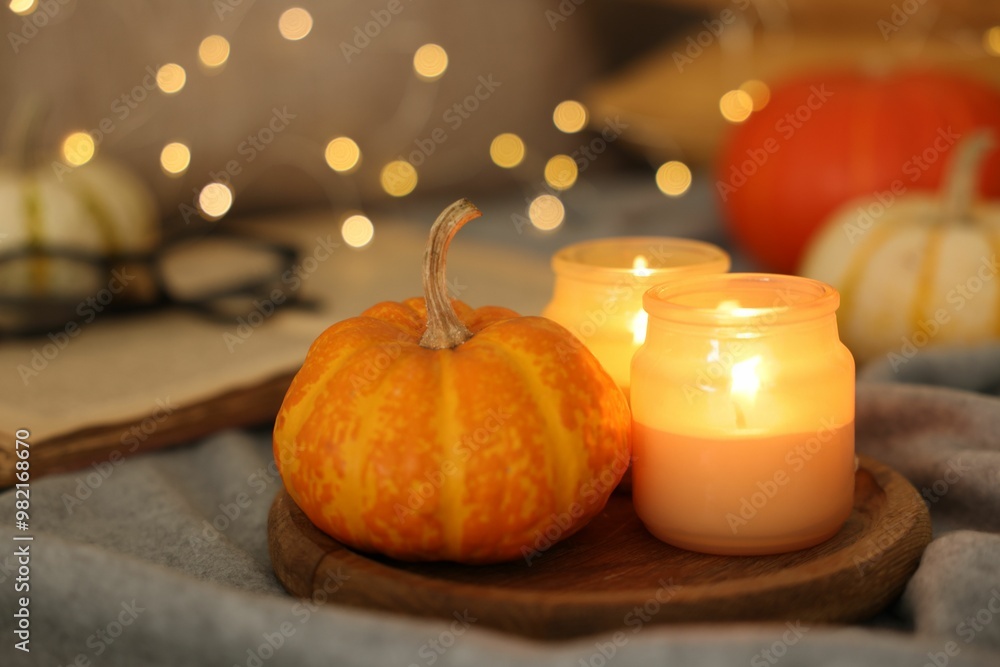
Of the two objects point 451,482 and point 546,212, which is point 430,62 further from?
point 451,482

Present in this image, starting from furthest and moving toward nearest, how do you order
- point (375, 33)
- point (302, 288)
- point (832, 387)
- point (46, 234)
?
point (375, 33) < point (302, 288) < point (46, 234) < point (832, 387)

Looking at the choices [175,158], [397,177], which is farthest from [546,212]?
[175,158]

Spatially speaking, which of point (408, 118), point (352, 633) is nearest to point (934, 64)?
point (408, 118)

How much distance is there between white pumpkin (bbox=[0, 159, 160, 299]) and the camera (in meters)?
1.12

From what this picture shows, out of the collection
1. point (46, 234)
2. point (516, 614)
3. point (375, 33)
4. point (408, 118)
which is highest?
point (375, 33)

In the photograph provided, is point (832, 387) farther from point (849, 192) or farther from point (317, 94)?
point (317, 94)

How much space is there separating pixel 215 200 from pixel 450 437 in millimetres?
1119

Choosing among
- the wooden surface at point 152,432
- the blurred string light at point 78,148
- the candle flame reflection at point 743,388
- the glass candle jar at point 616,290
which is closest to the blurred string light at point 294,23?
the blurred string light at point 78,148

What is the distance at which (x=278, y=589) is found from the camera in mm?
659

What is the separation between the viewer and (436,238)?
2.11 ft

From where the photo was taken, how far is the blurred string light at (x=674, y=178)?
1.89 m

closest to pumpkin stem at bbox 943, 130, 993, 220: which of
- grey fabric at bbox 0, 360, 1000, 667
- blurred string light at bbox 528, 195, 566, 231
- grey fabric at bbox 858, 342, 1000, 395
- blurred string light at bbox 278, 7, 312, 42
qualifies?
grey fabric at bbox 858, 342, 1000, 395

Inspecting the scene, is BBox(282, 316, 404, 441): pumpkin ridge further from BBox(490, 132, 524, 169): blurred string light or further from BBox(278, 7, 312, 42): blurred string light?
BBox(490, 132, 524, 169): blurred string light

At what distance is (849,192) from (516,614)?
1.00 meters
